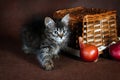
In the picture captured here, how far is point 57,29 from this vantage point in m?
1.32

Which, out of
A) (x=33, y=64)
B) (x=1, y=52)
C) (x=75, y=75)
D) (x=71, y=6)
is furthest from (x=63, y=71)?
(x=71, y=6)

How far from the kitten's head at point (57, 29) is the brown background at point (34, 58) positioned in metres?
0.11

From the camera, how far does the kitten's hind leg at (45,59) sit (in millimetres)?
1194

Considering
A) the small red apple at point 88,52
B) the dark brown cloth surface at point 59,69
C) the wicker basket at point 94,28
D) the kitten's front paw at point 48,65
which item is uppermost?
the wicker basket at point 94,28

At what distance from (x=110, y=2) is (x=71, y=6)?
252 mm

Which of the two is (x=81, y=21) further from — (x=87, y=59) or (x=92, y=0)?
(x=92, y=0)

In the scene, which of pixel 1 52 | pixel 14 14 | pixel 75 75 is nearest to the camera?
pixel 75 75

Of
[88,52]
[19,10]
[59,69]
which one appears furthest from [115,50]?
[19,10]

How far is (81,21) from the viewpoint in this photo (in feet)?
4.36

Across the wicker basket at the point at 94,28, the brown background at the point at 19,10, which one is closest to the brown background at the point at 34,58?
the brown background at the point at 19,10

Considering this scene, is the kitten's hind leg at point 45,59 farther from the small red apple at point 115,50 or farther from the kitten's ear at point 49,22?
the small red apple at point 115,50

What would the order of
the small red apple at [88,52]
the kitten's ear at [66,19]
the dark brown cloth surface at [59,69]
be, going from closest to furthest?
the dark brown cloth surface at [59,69] < the small red apple at [88,52] < the kitten's ear at [66,19]

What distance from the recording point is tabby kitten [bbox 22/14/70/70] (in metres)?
1.31

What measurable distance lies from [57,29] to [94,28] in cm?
19
